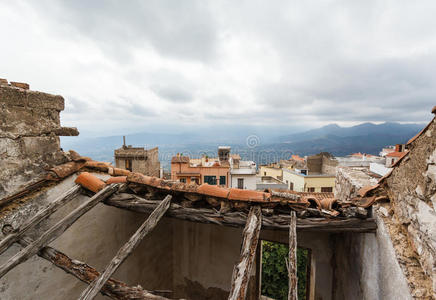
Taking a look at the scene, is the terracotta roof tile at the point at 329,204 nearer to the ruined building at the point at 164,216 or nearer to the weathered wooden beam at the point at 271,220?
the ruined building at the point at 164,216

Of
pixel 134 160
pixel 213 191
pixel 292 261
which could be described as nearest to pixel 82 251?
pixel 213 191

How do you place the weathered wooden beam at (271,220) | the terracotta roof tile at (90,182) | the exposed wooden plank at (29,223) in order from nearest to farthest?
the exposed wooden plank at (29,223)
the weathered wooden beam at (271,220)
the terracotta roof tile at (90,182)

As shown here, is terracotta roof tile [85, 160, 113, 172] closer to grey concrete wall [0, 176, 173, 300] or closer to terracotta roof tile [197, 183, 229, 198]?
grey concrete wall [0, 176, 173, 300]

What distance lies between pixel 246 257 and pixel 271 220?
1.93 feet

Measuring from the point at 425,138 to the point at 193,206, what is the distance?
2.71 metres

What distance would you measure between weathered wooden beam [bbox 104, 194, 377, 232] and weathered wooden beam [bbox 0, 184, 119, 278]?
0.46 m

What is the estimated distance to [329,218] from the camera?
256cm

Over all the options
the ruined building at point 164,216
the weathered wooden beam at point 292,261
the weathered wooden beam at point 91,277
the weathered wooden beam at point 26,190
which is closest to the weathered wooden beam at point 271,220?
the ruined building at point 164,216

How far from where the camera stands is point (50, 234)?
2.35 m

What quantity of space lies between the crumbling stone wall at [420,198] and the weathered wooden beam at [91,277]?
8.39 ft

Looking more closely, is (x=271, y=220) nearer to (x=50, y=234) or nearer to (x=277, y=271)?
(x=50, y=234)

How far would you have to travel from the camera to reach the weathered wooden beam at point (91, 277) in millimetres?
2121

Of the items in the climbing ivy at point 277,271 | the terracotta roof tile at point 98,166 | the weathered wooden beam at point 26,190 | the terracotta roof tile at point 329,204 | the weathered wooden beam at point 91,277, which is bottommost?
the climbing ivy at point 277,271

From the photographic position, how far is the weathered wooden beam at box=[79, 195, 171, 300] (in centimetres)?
196
